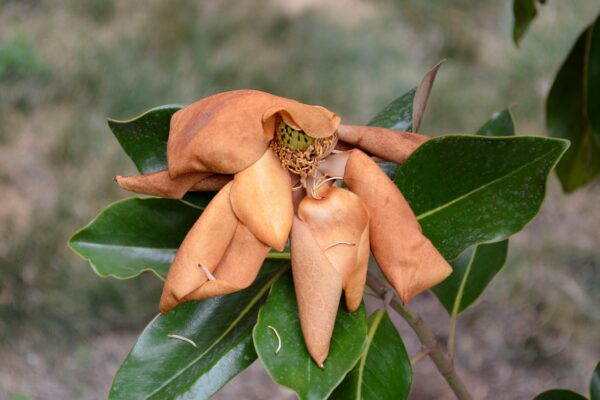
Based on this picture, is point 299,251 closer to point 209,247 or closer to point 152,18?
point 209,247

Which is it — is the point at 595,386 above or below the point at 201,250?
below

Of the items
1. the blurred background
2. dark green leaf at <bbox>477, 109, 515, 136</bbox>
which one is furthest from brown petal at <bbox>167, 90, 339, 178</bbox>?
the blurred background

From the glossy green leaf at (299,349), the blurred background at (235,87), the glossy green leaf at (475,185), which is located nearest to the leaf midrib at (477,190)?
the glossy green leaf at (475,185)

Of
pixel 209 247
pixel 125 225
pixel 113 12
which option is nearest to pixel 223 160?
pixel 209 247

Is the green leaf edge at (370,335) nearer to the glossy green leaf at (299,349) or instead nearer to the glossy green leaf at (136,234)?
the glossy green leaf at (299,349)

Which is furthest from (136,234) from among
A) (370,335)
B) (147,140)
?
(370,335)

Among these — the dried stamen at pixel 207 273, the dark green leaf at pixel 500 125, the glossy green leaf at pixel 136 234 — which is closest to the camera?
the dried stamen at pixel 207 273

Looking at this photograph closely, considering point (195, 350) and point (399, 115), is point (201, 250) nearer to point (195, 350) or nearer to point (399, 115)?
point (195, 350)
